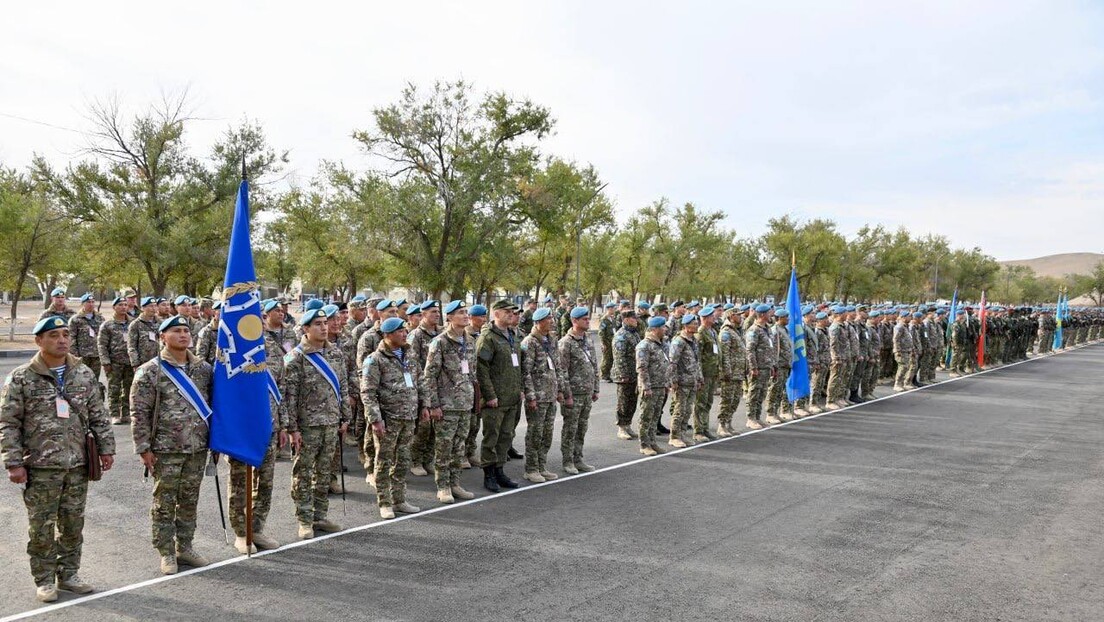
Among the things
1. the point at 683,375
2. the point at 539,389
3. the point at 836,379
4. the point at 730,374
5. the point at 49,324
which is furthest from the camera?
the point at 836,379

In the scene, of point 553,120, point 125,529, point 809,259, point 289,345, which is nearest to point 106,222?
point 553,120

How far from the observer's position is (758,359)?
1238 cm

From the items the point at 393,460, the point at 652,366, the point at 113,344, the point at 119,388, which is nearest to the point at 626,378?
the point at 652,366

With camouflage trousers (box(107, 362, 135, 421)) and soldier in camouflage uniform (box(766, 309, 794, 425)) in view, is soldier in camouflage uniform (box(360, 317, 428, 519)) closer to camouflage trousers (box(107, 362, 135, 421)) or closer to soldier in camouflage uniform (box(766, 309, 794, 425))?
camouflage trousers (box(107, 362, 135, 421))

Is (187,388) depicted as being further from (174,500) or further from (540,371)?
(540,371)

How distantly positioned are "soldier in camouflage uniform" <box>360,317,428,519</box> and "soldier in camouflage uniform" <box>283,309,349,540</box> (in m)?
0.45

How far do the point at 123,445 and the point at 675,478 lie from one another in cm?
755

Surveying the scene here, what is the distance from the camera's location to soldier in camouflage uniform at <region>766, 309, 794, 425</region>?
12.9 m

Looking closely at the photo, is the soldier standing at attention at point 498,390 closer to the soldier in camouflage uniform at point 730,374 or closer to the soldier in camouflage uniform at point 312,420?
the soldier in camouflage uniform at point 312,420

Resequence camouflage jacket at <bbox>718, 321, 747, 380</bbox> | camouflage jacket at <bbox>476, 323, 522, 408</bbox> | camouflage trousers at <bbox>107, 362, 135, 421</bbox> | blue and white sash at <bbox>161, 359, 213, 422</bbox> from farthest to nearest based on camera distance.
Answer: camouflage trousers at <bbox>107, 362, 135, 421</bbox> → camouflage jacket at <bbox>718, 321, 747, 380</bbox> → camouflage jacket at <bbox>476, 323, 522, 408</bbox> → blue and white sash at <bbox>161, 359, 213, 422</bbox>

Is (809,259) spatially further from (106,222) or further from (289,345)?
(289,345)

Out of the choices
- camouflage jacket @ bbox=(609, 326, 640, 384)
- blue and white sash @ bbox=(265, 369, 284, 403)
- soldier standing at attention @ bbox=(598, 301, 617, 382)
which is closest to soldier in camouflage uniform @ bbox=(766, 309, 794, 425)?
camouflage jacket @ bbox=(609, 326, 640, 384)

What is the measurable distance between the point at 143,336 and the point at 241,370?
6845 millimetres

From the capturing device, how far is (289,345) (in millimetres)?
8781
